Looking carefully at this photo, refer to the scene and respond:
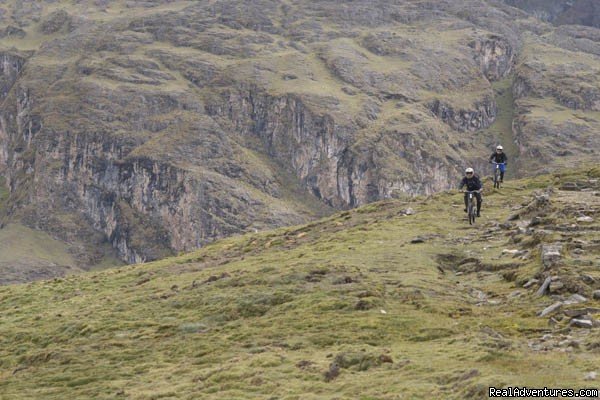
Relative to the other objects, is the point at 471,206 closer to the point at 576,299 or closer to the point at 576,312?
the point at 576,299

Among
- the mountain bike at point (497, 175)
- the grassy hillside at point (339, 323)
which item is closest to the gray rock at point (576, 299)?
the grassy hillside at point (339, 323)

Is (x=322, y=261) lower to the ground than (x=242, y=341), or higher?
lower

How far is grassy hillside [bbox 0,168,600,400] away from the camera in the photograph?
73.5ft

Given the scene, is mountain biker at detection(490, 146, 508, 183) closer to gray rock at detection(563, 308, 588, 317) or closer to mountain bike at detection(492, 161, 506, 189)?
mountain bike at detection(492, 161, 506, 189)

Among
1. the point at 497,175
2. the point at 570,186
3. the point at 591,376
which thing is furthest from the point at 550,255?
the point at 497,175

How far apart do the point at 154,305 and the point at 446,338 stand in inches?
651

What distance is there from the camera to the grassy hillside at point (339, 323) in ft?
73.5

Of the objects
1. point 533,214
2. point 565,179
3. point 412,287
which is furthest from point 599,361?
point 565,179

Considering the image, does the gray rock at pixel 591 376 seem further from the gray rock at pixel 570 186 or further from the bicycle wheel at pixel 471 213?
the gray rock at pixel 570 186

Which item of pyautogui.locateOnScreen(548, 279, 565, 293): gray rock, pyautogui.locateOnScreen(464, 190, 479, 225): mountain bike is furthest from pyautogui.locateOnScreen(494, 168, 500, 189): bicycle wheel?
pyautogui.locateOnScreen(548, 279, 565, 293): gray rock

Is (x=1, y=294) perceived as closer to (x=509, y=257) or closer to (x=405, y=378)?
(x=509, y=257)

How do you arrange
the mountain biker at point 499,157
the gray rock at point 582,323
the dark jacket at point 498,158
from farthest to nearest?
the dark jacket at point 498,158 < the mountain biker at point 499,157 < the gray rock at point 582,323

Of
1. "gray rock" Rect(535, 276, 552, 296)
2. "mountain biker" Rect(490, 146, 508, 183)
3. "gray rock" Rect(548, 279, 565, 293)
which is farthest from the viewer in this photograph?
"mountain biker" Rect(490, 146, 508, 183)

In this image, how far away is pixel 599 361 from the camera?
66.1 feet
